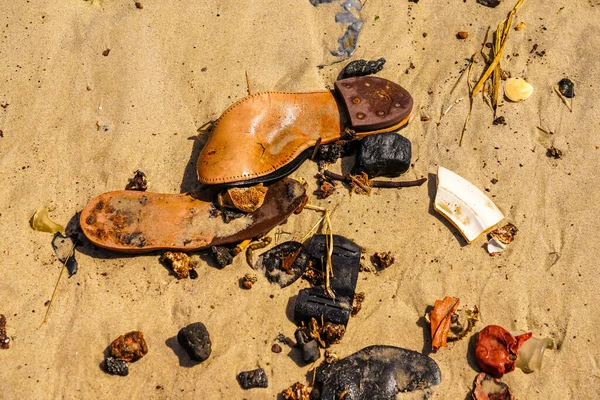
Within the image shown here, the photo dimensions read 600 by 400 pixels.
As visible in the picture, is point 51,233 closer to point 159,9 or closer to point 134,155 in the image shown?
point 134,155

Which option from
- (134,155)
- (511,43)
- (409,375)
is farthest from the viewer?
(511,43)

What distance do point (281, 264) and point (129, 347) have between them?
1242mm

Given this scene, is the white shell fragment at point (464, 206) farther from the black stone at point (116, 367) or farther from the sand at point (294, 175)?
the black stone at point (116, 367)

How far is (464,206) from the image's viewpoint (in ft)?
13.6

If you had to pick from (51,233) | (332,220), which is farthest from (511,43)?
(51,233)

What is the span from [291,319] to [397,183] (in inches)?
55.6

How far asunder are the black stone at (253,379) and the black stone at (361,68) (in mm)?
2633

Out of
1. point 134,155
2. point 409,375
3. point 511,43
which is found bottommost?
point 409,375

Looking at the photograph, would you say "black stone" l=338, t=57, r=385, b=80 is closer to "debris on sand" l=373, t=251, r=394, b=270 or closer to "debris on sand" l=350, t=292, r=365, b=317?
"debris on sand" l=373, t=251, r=394, b=270

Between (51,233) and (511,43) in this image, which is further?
(511,43)

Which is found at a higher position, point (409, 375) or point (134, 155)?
point (134, 155)

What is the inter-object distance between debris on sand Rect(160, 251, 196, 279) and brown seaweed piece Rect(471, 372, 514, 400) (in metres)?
2.28

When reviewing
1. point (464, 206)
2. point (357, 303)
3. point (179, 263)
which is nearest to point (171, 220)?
point (179, 263)

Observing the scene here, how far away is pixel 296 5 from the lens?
194 inches
